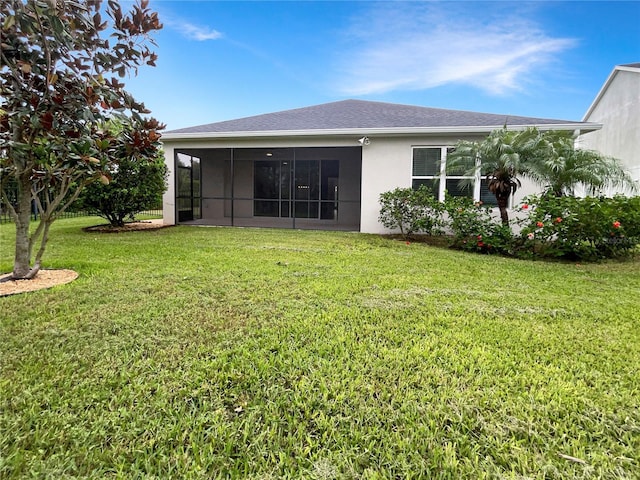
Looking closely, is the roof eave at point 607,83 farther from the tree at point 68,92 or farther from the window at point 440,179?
the tree at point 68,92

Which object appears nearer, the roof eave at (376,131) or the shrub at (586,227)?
the shrub at (586,227)

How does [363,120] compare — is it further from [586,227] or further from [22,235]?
[22,235]

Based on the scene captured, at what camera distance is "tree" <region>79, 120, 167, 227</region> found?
9.20 meters

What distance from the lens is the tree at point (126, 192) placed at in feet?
30.2

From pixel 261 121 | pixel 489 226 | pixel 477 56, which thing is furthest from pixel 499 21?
pixel 261 121

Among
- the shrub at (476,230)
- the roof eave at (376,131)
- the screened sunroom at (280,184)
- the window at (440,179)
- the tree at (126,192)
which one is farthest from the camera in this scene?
the screened sunroom at (280,184)

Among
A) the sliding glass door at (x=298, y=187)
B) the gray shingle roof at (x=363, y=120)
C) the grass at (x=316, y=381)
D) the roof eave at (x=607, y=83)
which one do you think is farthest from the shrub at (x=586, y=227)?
the roof eave at (x=607, y=83)

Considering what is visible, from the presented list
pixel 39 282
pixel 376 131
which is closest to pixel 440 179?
pixel 376 131

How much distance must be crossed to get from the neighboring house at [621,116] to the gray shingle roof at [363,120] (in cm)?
680

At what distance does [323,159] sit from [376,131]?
5253 mm

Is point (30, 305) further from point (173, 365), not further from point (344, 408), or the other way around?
point (344, 408)

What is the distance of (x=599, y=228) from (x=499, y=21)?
287 inches

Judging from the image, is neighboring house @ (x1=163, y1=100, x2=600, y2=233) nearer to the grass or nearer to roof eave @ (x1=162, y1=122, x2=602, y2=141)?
roof eave @ (x1=162, y1=122, x2=602, y2=141)

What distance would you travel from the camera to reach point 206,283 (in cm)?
443
